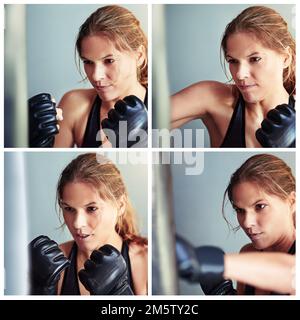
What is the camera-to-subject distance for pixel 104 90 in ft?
5.52

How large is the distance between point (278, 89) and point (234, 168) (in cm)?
25

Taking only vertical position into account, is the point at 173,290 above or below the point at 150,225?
below

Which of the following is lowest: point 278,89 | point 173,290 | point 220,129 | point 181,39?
point 173,290

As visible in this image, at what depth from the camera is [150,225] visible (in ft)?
5.50

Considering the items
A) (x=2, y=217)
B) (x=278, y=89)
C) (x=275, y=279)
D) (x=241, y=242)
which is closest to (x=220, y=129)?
(x=278, y=89)

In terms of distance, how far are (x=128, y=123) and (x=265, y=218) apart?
46 cm

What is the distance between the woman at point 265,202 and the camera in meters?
1.66

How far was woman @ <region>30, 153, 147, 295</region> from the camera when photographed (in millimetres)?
1681

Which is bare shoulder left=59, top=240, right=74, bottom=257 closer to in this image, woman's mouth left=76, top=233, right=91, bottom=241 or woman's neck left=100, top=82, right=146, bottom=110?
woman's mouth left=76, top=233, right=91, bottom=241

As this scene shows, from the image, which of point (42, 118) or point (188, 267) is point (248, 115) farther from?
point (42, 118)

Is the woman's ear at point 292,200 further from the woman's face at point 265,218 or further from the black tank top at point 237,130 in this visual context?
the black tank top at point 237,130

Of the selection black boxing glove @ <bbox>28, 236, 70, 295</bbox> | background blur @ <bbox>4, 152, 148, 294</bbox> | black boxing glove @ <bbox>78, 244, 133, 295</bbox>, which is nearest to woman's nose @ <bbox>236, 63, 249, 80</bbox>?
background blur @ <bbox>4, 152, 148, 294</bbox>

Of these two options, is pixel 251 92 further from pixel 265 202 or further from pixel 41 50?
pixel 41 50

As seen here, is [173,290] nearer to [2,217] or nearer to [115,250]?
[115,250]
